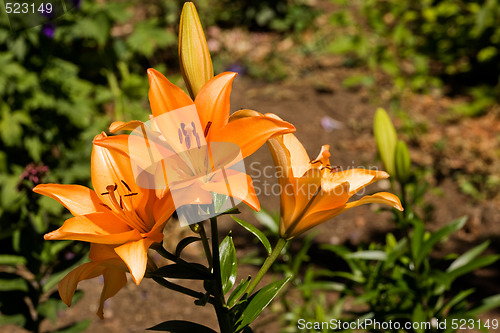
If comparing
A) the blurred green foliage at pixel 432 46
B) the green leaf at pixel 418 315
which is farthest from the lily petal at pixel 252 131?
the blurred green foliage at pixel 432 46

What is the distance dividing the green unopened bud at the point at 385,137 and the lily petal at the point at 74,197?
0.82 meters

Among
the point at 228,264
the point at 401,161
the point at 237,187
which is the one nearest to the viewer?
the point at 237,187

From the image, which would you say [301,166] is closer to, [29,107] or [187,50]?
[187,50]

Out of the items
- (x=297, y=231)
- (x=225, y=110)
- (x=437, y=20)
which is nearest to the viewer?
(x=225, y=110)

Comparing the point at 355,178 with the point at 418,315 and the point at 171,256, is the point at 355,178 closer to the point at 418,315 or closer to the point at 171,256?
the point at 171,256

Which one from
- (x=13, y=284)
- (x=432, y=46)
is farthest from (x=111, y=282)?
(x=432, y=46)

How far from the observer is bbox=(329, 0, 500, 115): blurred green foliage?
3.31 metres

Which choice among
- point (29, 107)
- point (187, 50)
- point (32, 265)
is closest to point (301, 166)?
point (187, 50)

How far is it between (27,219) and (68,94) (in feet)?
3.70

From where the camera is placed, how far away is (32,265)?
1.34 metres

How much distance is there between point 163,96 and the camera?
620 millimetres

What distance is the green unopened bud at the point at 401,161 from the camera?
1260 millimetres

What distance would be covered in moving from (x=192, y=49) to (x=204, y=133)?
0.12 meters

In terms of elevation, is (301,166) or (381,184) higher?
(301,166)
